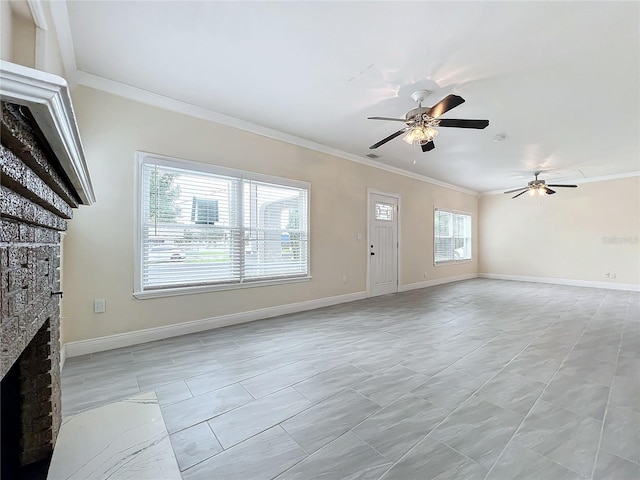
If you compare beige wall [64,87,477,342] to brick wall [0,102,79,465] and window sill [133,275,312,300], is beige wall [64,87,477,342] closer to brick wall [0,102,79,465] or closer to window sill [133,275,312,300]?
window sill [133,275,312,300]

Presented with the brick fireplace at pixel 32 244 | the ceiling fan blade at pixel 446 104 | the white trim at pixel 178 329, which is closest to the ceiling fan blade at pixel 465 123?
the ceiling fan blade at pixel 446 104

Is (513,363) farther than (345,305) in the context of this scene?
No

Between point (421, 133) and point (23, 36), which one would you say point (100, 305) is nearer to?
point (23, 36)

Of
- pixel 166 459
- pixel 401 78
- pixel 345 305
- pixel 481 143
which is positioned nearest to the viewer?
pixel 166 459

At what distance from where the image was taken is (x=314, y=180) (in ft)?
15.3

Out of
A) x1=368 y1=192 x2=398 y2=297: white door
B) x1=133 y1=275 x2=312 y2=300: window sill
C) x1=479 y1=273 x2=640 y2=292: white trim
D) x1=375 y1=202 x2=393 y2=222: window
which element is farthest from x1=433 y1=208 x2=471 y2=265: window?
x1=133 y1=275 x2=312 y2=300: window sill

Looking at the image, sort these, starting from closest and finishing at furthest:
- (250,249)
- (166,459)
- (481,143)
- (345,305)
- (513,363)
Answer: (166,459)
(513,363)
(250,249)
(481,143)
(345,305)

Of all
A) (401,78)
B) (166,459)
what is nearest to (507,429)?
(166,459)

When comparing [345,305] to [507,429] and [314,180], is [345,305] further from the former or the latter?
[507,429]

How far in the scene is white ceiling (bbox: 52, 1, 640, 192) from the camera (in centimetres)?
200

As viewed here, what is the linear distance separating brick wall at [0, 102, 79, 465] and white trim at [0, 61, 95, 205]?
0.15 feet

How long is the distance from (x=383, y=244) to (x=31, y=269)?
5.45m

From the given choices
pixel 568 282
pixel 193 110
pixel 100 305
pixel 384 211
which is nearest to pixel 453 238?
pixel 568 282

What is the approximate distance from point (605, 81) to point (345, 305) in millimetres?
4197
